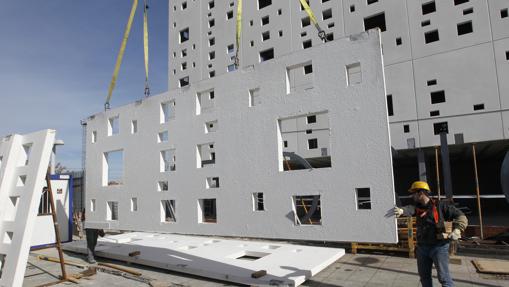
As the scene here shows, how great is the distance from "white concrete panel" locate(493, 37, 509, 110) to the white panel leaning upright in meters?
18.0

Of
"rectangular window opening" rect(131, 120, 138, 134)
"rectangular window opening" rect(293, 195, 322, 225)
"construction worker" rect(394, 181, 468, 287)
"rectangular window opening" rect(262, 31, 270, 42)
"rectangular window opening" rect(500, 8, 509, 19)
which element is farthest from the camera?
"rectangular window opening" rect(262, 31, 270, 42)

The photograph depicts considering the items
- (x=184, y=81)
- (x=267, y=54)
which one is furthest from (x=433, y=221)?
(x=184, y=81)

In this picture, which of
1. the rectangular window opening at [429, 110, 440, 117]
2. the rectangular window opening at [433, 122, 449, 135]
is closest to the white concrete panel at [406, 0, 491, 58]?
the rectangular window opening at [429, 110, 440, 117]

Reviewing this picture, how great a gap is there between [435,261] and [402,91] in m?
15.3

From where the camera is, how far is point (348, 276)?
7.83 m

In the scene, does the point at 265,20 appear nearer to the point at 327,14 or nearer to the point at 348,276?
the point at 327,14

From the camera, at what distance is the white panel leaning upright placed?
5066mm

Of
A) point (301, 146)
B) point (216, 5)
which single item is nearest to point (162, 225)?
point (301, 146)

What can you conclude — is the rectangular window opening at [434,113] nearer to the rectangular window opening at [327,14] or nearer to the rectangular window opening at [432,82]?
the rectangular window opening at [432,82]

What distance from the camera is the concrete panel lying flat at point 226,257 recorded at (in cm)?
703

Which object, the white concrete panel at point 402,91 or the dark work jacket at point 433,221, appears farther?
the white concrete panel at point 402,91

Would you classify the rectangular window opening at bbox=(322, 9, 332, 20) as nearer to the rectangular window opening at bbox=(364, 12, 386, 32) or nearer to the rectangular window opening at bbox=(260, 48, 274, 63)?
the rectangular window opening at bbox=(364, 12, 386, 32)

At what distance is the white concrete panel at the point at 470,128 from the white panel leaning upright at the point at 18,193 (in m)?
17.0

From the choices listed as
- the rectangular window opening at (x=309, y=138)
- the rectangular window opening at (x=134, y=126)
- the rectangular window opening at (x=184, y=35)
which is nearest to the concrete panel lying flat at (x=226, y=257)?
the rectangular window opening at (x=134, y=126)
